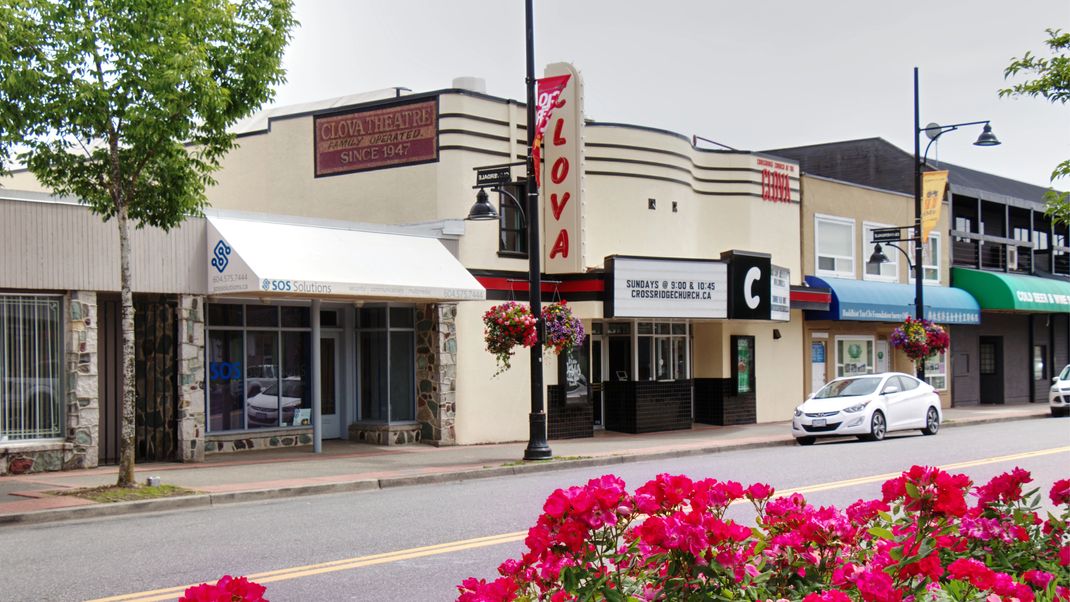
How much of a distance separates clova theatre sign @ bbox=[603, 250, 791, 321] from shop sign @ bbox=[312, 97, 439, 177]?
4551 millimetres

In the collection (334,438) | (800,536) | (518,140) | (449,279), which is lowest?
(334,438)

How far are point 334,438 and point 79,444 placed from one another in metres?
6.17

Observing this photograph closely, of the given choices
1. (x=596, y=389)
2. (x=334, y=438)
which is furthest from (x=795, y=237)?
(x=334, y=438)

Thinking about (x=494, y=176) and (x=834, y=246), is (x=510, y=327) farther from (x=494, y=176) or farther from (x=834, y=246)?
(x=834, y=246)

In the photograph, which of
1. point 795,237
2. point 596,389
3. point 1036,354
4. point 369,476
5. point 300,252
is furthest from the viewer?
point 1036,354

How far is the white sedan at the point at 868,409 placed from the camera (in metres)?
22.7

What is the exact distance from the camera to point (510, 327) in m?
18.4

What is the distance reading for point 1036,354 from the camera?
41.3 m

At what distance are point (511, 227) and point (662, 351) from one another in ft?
17.6

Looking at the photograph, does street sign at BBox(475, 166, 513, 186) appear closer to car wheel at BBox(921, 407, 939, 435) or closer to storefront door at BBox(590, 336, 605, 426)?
storefront door at BBox(590, 336, 605, 426)

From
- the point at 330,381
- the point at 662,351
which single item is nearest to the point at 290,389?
the point at 330,381

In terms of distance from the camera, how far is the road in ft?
27.7

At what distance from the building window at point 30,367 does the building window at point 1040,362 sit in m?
34.7

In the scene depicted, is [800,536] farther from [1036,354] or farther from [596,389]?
[1036,354]
